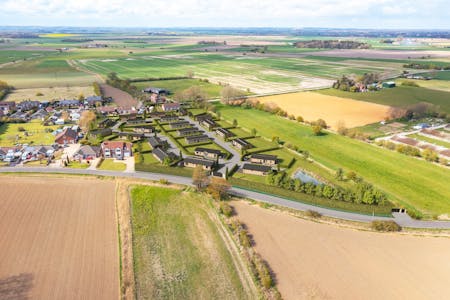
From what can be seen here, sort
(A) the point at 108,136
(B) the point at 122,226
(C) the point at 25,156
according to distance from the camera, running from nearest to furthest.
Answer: (B) the point at 122,226 → (C) the point at 25,156 → (A) the point at 108,136

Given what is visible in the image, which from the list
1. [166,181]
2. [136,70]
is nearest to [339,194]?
[166,181]

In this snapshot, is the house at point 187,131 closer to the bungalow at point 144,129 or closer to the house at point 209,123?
the house at point 209,123

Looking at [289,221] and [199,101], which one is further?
[199,101]

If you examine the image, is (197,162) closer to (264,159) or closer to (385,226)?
(264,159)

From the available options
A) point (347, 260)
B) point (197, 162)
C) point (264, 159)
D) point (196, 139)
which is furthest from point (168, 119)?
point (347, 260)

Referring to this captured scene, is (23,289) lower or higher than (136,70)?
lower

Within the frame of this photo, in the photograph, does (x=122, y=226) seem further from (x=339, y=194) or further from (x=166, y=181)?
(x=339, y=194)

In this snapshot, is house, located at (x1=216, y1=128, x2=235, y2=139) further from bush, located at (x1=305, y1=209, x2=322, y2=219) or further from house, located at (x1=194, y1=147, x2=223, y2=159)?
bush, located at (x1=305, y1=209, x2=322, y2=219)
